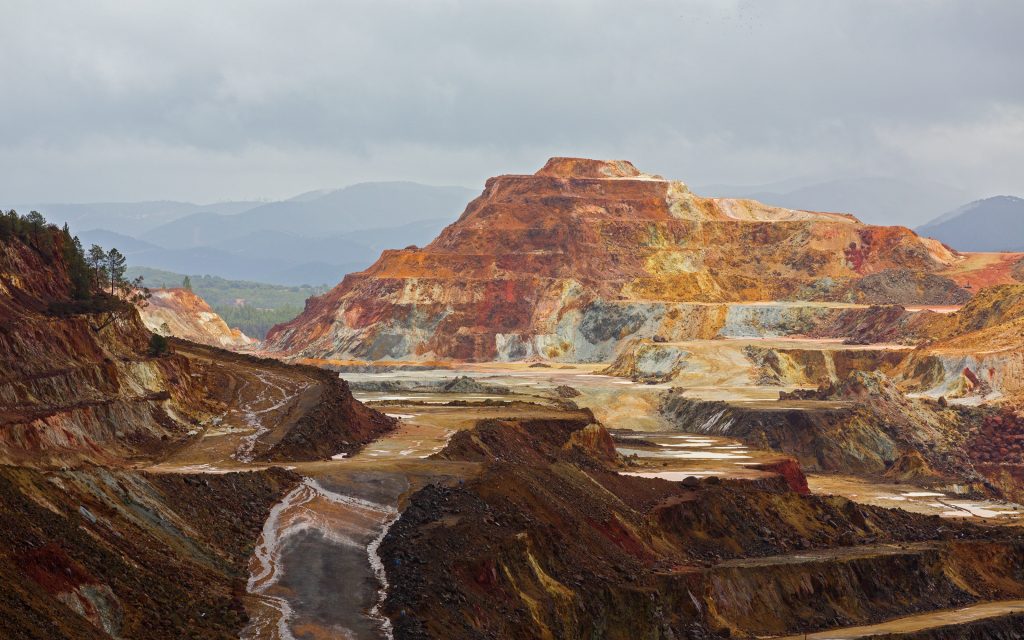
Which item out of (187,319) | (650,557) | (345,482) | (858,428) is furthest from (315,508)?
(187,319)

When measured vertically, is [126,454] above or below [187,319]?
below

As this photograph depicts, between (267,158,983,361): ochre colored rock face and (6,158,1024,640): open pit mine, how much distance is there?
1415 inches

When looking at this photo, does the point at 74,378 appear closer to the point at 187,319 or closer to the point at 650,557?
the point at 650,557

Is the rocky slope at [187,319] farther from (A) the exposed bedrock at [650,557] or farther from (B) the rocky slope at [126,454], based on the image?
(A) the exposed bedrock at [650,557]

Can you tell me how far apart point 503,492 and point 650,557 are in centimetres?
632

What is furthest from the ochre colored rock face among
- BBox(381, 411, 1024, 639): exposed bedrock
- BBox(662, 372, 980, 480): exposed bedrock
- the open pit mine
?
BBox(381, 411, 1024, 639): exposed bedrock

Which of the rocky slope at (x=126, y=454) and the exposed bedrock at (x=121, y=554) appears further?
the rocky slope at (x=126, y=454)

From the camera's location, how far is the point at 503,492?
43.7 meters

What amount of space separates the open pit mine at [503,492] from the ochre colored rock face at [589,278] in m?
35.9

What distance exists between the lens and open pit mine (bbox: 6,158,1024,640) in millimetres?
31484

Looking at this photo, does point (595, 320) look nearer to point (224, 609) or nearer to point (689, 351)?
point (689, 351)

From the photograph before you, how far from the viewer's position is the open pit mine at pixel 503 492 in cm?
3148

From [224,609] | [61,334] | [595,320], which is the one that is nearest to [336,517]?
[224,609]

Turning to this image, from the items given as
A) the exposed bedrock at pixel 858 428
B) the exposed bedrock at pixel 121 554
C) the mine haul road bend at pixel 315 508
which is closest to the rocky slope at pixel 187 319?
the exposed bedrock at pixel 858 428
